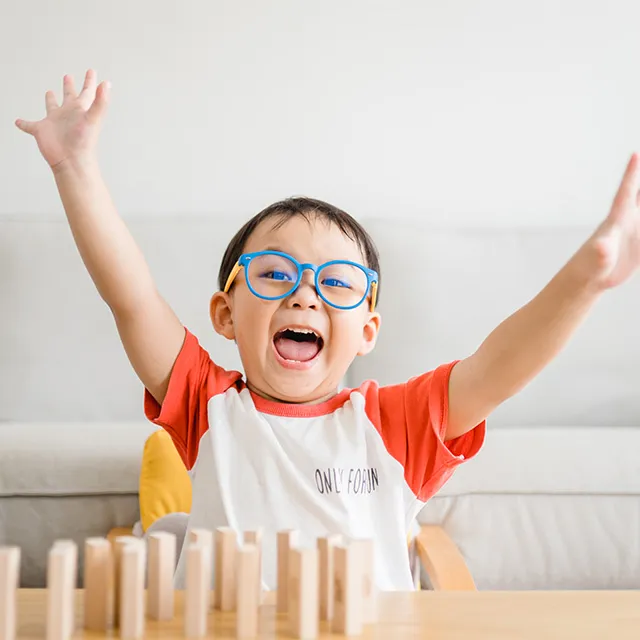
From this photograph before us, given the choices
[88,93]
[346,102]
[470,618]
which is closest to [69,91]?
[88,93]

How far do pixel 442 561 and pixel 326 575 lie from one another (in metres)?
0.84

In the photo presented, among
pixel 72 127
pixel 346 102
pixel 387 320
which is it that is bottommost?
pixel 72 127

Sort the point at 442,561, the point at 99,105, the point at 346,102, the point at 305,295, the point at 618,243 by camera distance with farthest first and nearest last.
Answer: the point at 346,102
the point at 442,561
the point at 305,295
the point at 99,105
the point at 618,243

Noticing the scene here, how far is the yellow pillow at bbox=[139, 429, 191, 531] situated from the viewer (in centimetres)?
154

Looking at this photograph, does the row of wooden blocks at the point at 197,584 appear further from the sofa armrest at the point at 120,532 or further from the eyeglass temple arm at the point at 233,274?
the sofa armrest at the point at 120,532

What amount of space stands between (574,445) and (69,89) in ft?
4.05

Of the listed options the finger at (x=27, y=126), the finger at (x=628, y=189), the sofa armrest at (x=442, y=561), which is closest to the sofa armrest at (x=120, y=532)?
the sofa armrest at (x=442, y=561)

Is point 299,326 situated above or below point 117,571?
above

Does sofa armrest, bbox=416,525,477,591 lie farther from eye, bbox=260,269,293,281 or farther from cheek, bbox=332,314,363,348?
eye, bbox=260,269,293,281

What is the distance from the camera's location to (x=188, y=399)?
3.55 ft

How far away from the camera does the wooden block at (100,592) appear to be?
57 cm

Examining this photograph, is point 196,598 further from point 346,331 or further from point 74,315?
point 74,315

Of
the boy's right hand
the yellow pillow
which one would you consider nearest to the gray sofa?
the yellow pillow

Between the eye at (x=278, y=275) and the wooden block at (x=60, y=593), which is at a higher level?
the eye at (x=278, y=275)
